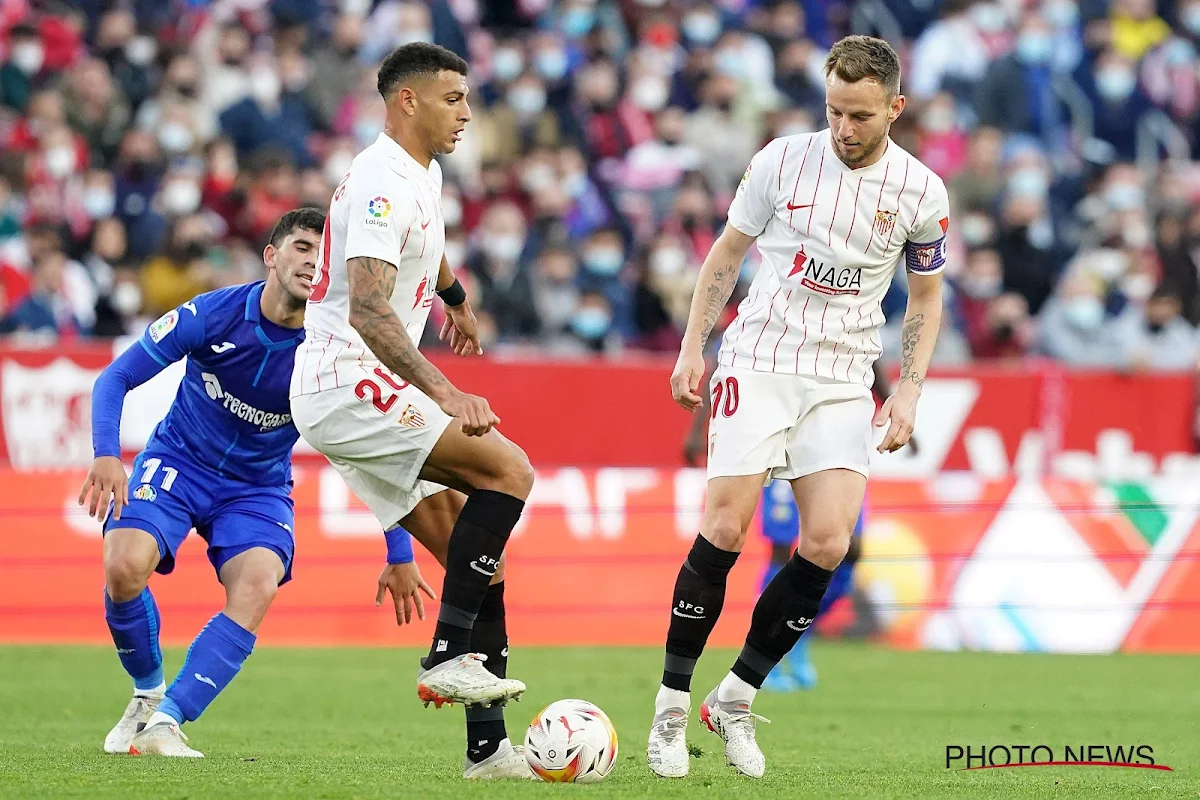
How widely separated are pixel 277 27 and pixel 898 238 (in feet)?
41.3

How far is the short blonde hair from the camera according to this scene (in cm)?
705

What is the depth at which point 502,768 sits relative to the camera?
707 centimetres

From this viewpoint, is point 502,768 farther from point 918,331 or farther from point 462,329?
point 918,331

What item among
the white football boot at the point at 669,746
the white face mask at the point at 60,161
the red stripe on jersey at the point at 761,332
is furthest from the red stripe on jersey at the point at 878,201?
the white face mask at the point at 60,161

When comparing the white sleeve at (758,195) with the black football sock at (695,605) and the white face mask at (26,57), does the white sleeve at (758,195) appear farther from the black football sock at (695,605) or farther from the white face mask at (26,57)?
the white face mask at (26,57)

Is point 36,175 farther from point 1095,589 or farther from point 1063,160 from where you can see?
point 1063,160

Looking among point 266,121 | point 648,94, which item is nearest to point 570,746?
point 266,121

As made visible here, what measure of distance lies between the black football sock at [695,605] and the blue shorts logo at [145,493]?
7.83ft

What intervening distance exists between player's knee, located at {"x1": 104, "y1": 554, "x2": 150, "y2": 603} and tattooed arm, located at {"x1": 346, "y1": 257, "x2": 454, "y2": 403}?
1.84 metres

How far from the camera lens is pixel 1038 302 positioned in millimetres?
18828

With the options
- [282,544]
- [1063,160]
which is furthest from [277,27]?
[282,544]

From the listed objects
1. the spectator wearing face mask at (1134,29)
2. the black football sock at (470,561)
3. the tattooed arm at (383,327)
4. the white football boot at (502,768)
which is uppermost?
the spectator wearing face mask at (1134,29)

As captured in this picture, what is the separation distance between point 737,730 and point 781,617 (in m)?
0.48

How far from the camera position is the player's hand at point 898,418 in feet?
23.5
